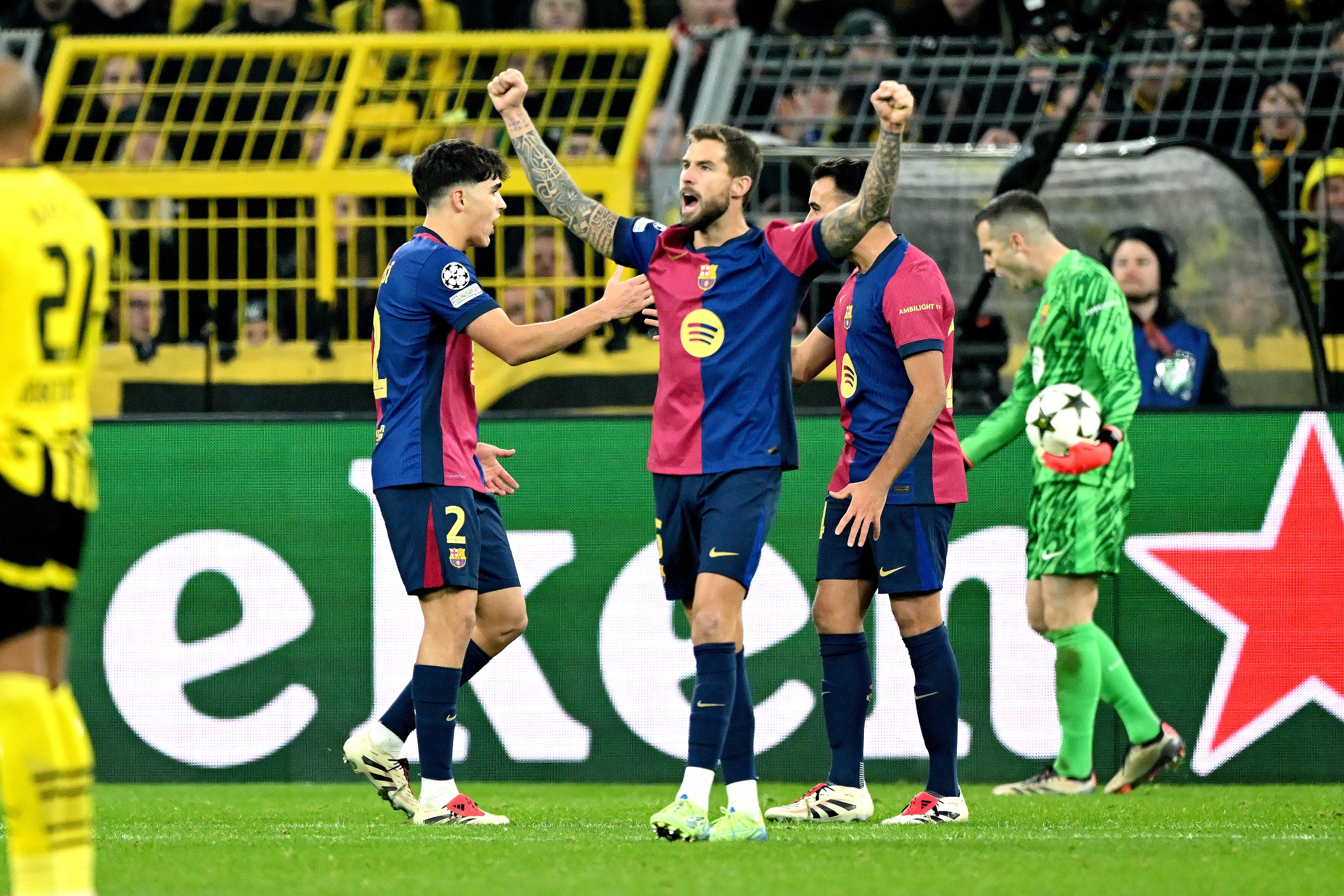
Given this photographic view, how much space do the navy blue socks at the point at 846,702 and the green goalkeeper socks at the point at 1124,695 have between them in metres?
1.31

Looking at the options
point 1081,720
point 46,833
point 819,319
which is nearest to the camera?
point 46,833

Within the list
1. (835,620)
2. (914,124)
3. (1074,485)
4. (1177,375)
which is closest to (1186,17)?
(914,124)

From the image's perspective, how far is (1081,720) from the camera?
685 cm

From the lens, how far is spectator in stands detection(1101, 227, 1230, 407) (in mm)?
7918

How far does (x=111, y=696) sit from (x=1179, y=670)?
4370 millimetres

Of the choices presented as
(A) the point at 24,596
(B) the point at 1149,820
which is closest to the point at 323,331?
(B) the point at 1149,820

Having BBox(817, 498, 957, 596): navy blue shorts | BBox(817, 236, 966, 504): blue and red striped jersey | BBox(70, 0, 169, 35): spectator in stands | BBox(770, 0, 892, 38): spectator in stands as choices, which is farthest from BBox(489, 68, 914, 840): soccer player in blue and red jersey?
BBox(70, 0, 169, 35): spectator in stands

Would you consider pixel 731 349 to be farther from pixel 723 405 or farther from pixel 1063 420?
pixel 1063 420

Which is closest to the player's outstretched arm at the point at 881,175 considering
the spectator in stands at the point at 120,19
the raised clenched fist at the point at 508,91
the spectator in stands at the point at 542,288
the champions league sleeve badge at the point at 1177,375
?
the raised clenched fist at the point at 508,91

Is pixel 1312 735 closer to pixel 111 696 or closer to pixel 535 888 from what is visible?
pixel 535 888

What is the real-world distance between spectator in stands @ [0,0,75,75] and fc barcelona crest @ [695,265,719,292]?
27.6ft

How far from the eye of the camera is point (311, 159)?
10328 mm

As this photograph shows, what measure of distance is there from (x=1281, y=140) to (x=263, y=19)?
6274 mm

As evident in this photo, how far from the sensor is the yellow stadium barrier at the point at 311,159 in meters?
9.20
